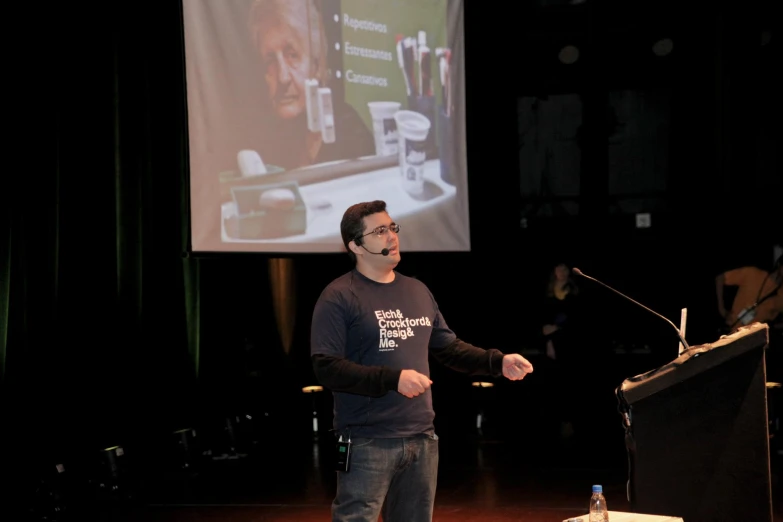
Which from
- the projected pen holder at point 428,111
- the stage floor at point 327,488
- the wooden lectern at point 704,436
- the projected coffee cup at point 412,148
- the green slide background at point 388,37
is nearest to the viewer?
the wooden lectern at point 704,436

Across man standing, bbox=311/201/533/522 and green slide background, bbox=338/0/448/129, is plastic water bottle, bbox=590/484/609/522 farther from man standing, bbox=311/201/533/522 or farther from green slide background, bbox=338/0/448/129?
green slide background, bbox=338/0/448/129

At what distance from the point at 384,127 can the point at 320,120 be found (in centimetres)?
56

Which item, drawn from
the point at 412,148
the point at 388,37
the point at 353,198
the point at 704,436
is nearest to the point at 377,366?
the point at 704,436

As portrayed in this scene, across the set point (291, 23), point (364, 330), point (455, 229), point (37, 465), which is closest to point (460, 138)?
point (455, 229)

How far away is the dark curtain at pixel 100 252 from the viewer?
495cm

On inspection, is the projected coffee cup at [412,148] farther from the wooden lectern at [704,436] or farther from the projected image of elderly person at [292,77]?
the wooden lectern at [704,436]

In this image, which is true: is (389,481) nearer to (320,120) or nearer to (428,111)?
(320,120)

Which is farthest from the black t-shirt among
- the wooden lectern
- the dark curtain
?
the dark curtain

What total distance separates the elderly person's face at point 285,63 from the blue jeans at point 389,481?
10.9 feet

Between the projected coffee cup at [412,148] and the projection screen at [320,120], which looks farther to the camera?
the projected coffee cup at [412,148]

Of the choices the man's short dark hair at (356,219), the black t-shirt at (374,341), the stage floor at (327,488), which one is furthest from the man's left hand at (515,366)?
the stage floor at (327,488)

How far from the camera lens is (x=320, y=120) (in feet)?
19.6

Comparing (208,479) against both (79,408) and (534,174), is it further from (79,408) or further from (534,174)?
(534,174)

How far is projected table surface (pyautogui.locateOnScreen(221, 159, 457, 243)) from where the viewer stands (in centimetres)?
579
